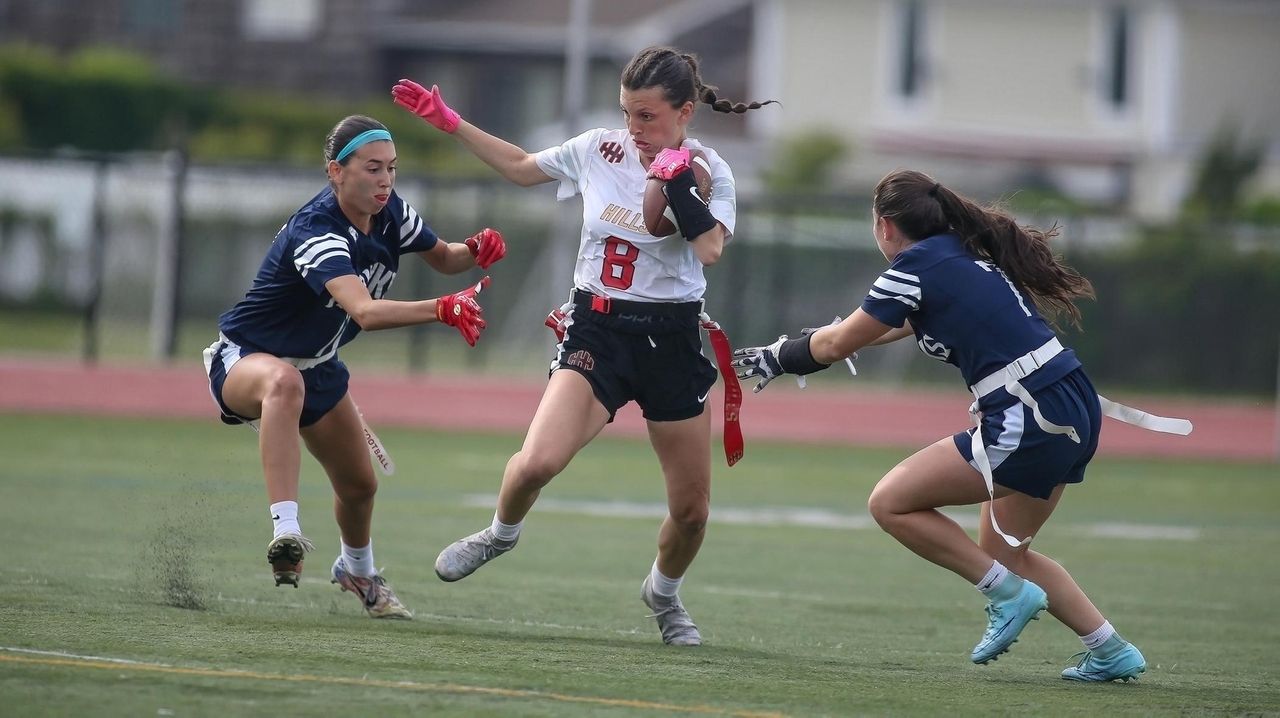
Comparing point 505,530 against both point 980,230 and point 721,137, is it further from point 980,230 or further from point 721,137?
point 721,137

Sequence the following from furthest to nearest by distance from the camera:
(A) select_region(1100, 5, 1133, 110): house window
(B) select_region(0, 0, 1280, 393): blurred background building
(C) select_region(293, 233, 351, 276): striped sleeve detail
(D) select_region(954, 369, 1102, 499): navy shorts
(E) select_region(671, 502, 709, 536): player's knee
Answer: (A) select_region(1100, 5, 1133, 110): house window → (B) select_region(0, 0, 1280, 393): blurred background building → (E) select_region(671, 502, 709, 536): player's knee → (C) select_region(293, 233, 351, 276): striped sleeve detail → (D) select_region(954, 369, 1102, 499): navy shorts

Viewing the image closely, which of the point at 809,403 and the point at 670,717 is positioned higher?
the point at 670,717

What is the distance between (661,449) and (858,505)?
695cm

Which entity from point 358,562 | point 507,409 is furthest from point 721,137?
point 358,562

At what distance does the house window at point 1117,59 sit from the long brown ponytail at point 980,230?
29.6 meters

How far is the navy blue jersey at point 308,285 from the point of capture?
641 cm

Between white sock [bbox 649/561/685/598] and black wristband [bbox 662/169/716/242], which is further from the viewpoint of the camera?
white sock [bbox 649/561/685/598]

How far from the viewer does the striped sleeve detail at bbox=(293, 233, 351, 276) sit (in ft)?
20.4

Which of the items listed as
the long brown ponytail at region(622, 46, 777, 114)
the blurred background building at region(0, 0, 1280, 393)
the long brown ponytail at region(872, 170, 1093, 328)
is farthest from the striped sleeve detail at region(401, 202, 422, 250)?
the blurred background building at region(0, 0, 1280, 393)

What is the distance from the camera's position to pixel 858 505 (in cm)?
1322

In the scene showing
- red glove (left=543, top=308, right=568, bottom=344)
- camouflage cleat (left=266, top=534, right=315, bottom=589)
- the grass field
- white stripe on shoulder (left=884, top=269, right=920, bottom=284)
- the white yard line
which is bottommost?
the white yard line

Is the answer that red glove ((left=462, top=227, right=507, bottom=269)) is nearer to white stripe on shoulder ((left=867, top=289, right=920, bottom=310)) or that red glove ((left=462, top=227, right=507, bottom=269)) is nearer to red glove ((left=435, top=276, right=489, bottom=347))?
red glove ((left=435, top=276, right=489, bottom=347))

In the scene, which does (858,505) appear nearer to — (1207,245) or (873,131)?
(1207,245)

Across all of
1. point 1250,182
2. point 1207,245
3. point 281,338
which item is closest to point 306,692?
point 281,338
